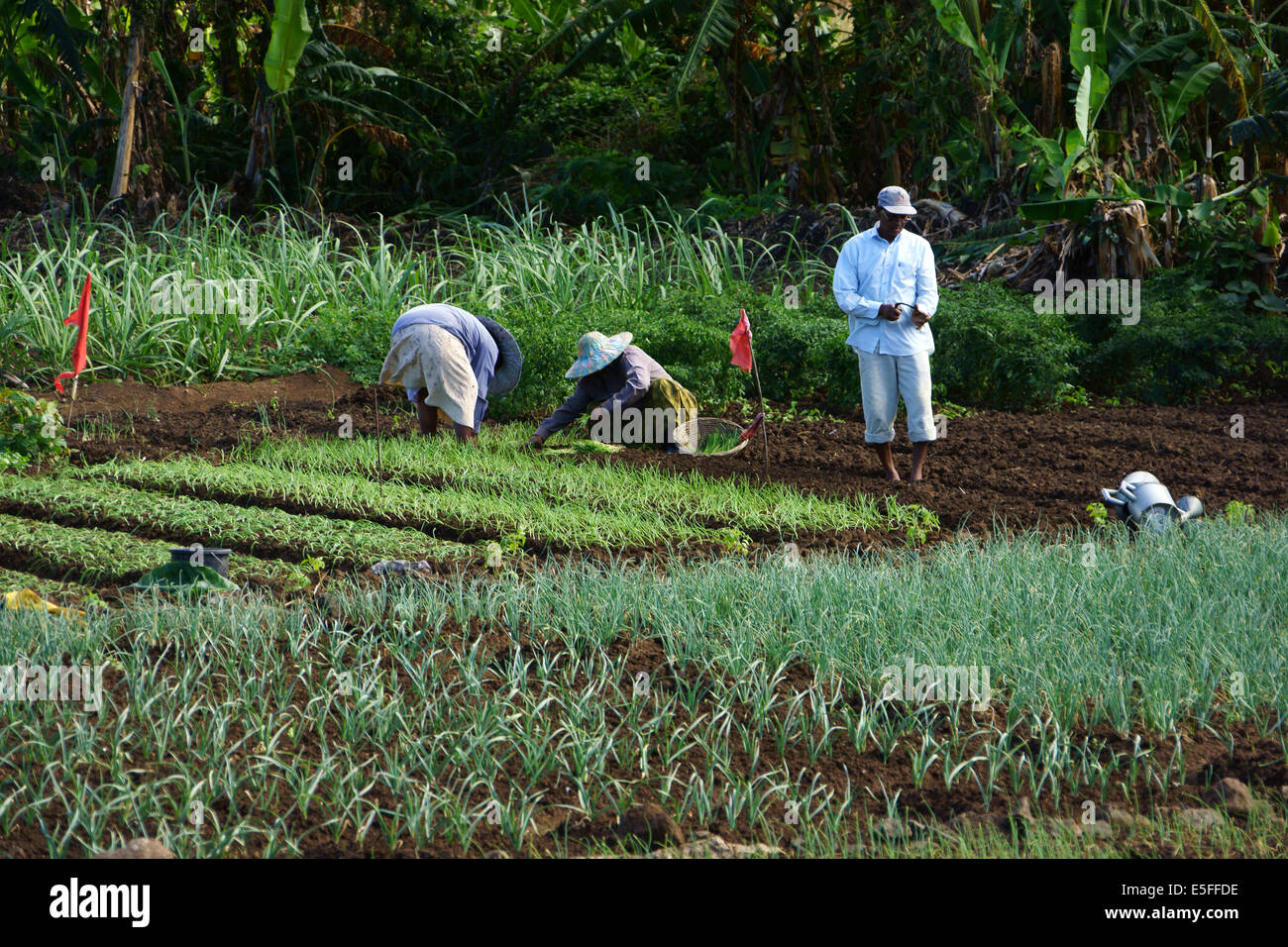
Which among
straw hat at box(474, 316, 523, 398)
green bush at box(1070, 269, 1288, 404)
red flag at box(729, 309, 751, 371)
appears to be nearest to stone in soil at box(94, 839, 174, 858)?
red flag at box(729, 309, 751, 371)

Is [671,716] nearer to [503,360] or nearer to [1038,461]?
[1038,461]

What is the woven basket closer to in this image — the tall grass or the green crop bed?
the tall grass

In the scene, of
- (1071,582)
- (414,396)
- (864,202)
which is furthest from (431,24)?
(1071,582)

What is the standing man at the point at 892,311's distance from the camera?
21.3 ft

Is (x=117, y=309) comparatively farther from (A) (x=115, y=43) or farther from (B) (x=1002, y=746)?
(B) (x=1002, y=746)

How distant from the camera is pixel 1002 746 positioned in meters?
3.07

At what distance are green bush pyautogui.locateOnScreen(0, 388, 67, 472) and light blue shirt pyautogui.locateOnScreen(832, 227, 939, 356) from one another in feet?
15.1

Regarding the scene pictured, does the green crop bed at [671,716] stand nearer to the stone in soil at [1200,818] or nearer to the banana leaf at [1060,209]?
the stone in soil at [1200,818]

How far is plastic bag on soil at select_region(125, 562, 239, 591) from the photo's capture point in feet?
15.1

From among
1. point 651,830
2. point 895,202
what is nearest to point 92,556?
point 651,830

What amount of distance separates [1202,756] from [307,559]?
11.6ft

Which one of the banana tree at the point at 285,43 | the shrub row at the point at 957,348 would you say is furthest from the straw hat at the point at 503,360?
the banana tree at the point at 285,43

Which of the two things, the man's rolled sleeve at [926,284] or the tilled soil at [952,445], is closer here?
the tilled soil at [952,445]

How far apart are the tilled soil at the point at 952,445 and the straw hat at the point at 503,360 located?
2.28 ft
